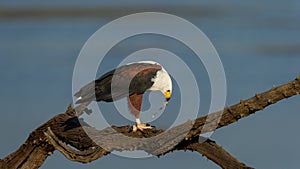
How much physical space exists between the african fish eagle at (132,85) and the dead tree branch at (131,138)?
12 centimetres

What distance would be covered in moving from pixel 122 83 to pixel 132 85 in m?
0.07

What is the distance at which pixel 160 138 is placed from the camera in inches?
160

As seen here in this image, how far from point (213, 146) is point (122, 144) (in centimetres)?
48

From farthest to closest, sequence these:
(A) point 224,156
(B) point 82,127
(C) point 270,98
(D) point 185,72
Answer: (D) point 185,72 → (B) point 82,127 → (A) point 224,156 → (C) point 270,98

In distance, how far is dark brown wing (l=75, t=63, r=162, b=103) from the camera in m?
4.13

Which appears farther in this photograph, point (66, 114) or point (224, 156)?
point (66, 114)

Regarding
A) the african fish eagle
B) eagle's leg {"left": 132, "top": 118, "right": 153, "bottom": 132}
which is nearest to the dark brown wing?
the african fish eagle

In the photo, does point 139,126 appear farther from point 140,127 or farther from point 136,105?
point 136,105

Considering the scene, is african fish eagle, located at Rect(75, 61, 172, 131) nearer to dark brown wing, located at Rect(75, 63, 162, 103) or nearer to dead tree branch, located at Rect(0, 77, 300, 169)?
dark brown wing, located at Rect(75, 63, 162, 103)

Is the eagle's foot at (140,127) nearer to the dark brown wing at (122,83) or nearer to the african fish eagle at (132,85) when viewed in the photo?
the african fish eagle at (132,85)

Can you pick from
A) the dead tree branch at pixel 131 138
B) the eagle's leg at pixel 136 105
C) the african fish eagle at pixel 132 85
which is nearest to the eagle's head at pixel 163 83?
the african fish eagle at pixel 132 85

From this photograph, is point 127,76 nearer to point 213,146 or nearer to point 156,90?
point 156,90

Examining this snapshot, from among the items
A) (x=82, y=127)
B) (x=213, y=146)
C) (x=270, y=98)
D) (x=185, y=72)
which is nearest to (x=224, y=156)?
(x=213, y=146)

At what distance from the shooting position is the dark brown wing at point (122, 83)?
13.6 ft
